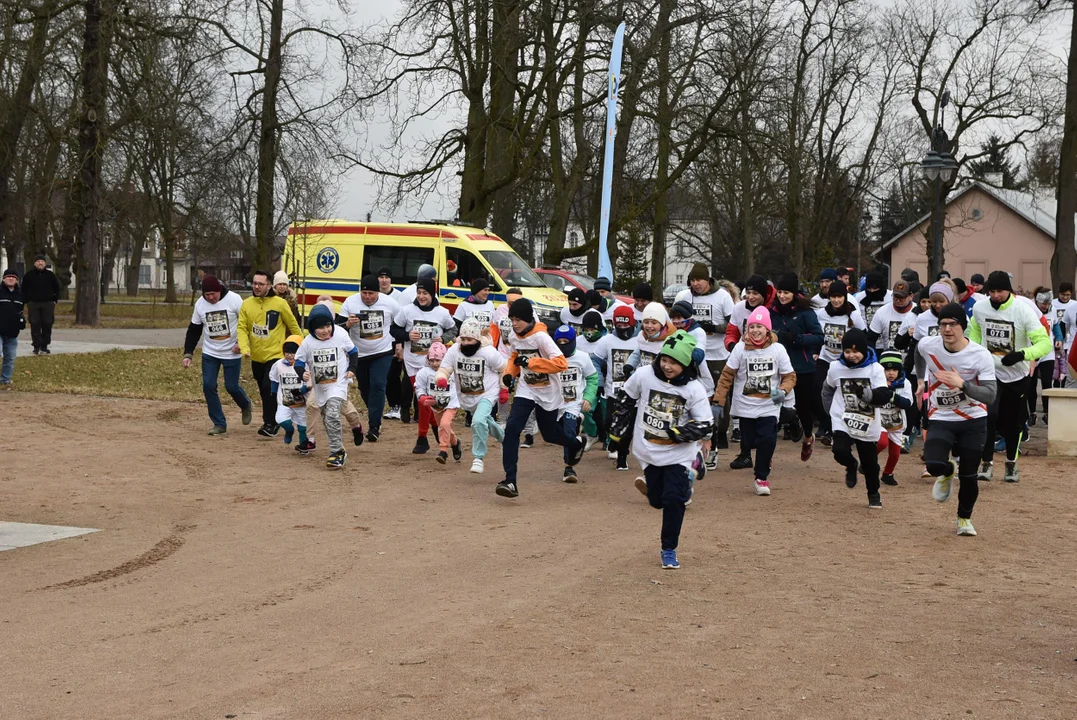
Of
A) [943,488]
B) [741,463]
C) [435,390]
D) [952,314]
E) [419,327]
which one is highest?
[952,314]

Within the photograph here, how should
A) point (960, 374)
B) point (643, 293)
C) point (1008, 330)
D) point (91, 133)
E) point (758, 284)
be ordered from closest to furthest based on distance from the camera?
point (960, 374)
point (1008, 330)
point (758, 284)
point (643, 293)
point (91, 133)

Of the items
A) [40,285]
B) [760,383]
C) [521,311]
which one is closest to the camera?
[521,311]

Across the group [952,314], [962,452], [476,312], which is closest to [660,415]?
[962,452]

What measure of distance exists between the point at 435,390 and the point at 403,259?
1210 cm

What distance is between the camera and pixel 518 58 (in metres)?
31.6

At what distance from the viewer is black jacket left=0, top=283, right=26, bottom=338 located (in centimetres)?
2086

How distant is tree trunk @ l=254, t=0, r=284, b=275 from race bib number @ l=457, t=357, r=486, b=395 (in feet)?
62.8

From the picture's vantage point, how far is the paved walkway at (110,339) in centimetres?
2797

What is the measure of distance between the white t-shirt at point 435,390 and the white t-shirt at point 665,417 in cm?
376

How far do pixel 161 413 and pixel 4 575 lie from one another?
31.0 feet

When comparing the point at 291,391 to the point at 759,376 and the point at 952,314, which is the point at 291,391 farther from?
the point at 952,314

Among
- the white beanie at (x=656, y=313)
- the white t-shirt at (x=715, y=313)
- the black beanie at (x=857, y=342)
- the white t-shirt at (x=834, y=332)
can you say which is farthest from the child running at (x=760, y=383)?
the white t-shirt at (x=834, y=332)

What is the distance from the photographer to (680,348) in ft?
31.3

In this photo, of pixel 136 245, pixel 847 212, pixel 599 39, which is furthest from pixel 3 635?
pixel 136 245
